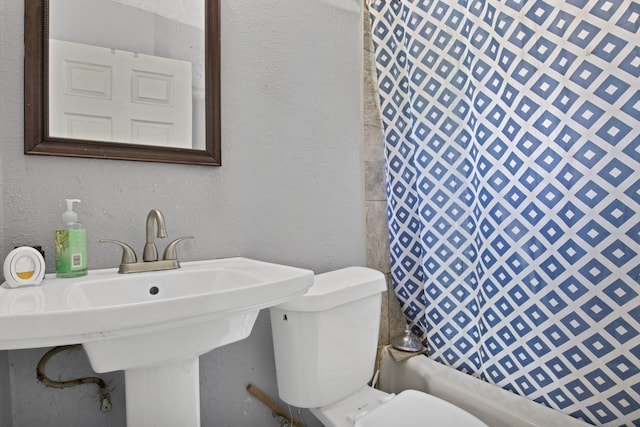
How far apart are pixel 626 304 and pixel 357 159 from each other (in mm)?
971

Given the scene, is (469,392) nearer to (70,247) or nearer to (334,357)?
(334,357)

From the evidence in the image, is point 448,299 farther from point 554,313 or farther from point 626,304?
point 626,304

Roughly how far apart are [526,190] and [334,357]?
771 millimetres

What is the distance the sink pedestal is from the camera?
0.78 metres

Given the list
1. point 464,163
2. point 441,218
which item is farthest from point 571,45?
point 441,218

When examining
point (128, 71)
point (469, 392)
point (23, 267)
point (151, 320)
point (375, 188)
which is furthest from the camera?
point (375, 188)

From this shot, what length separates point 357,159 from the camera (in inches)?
57.9

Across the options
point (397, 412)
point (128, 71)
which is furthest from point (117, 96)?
point (397, 412)

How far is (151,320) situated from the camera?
1.94 feet

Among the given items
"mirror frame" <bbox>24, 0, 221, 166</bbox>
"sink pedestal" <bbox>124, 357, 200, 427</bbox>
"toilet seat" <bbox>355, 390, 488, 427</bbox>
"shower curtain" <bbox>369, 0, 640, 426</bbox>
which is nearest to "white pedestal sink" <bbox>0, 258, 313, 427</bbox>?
"sink pedestal" <bbox>124, 357, 200, 427</bbox>

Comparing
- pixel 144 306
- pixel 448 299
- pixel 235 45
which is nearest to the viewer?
pixel 144 306

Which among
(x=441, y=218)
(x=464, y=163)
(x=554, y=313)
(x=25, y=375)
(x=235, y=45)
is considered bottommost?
(x=25, y=375)

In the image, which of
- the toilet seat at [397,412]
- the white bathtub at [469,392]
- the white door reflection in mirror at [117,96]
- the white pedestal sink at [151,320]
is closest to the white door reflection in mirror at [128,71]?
the white door reflection in mirror at [117,96]

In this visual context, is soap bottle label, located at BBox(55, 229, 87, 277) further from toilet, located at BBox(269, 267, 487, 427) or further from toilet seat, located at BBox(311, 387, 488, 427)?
toilet seat, located at BBox(311, 387, 488, 427)
